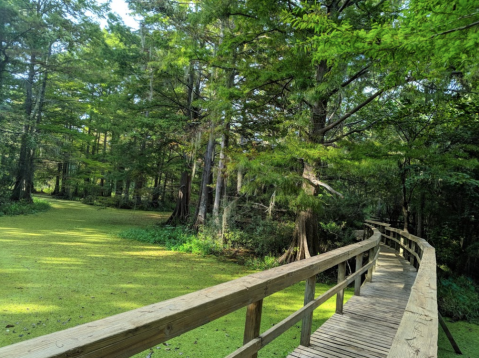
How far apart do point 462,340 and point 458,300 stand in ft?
6.80

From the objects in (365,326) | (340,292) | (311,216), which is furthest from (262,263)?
(365,326)

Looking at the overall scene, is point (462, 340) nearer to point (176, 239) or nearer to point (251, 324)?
point (251, 324)

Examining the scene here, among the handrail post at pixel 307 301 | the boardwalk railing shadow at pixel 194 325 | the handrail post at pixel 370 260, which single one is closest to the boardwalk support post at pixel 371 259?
the handrail post at pixel 370 260

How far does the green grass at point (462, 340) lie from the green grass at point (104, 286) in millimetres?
1829

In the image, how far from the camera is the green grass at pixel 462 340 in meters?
4.64

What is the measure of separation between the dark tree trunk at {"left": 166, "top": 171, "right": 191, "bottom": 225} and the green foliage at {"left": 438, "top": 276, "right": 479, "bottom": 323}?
10.3 meters

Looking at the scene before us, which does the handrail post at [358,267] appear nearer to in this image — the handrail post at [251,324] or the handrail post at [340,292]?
the handrail post at [340,292]

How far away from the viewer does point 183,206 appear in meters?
14.6

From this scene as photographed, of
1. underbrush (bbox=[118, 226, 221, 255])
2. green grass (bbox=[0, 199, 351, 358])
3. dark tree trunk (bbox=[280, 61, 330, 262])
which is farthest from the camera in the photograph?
underbrush (bbox=[118, 226, 221, 255])

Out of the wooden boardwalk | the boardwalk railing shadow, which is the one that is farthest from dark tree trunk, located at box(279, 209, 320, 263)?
the boardwalk railing shadow

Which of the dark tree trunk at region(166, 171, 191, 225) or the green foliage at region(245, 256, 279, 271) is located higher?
the dark tree trunk at region(166, 171, 191, 225)

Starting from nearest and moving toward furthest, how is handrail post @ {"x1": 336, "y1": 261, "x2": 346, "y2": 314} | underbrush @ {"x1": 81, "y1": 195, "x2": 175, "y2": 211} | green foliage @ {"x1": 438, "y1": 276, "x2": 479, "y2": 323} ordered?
handrail post @ {"x1": 336, "y1": 261, "x2": 346, "y2": 314} → green foliage @ {"x1": 438, "y1": 276, "x2": 479, "y2": 323} → underbrush @ {"x1": 81, "y1": 195, "x2": 175, "y2": 211}

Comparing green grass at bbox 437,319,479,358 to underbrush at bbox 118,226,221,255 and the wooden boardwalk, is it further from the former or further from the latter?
underbrush at bbox 118,226,221,255

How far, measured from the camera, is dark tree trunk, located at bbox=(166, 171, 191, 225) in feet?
46.9
